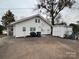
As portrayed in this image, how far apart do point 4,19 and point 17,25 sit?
3802 cm

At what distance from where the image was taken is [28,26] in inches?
1549

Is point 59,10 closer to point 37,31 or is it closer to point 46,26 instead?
point 46,26

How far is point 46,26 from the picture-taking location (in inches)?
1633

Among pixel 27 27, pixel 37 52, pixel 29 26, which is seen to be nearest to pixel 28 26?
pixel 29 26

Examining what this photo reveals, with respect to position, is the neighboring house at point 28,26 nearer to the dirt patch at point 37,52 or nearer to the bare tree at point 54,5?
the bare tree at point 54,5

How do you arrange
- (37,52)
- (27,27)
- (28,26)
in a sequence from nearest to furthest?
(37,52) → (27,27) → (28,26)

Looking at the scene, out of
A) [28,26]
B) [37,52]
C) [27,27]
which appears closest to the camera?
[37,52]

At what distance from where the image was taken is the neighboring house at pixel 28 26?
128 feet

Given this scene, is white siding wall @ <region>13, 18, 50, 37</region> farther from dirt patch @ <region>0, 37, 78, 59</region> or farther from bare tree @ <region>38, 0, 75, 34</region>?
dirt patch @ <region>0, 37, 78, 59</region>

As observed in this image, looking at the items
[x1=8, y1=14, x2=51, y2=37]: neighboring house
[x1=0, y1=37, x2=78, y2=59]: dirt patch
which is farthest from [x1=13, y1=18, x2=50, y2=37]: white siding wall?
[x1=0, y1=37, x2=78, y2=59]: dirt patch

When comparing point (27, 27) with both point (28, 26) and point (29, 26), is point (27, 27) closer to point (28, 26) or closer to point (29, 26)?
point (28, 26)

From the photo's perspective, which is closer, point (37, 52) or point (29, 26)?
point (37, 52)

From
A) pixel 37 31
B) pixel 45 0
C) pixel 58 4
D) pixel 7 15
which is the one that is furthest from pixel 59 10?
pixel 7 15

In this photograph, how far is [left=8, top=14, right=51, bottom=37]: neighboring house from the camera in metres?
38.9
